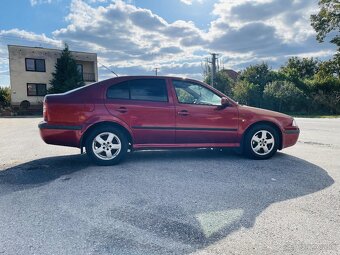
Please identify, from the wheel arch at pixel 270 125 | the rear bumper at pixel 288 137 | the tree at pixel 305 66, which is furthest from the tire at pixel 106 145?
the tree at pixel 305 66

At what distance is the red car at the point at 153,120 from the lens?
17.1 ft

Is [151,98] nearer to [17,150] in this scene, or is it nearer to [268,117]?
[268,117]

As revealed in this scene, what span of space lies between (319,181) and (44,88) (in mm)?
35396

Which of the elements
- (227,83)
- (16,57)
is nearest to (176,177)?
(16,57)

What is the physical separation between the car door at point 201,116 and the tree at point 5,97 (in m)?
34.1

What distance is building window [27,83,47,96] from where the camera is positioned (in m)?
33.3

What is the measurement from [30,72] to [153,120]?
1294 inches

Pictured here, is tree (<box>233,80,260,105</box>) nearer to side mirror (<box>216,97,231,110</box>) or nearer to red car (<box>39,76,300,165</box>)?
red car (<box>39,76,300,165</box>)

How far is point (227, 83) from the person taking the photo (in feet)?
131

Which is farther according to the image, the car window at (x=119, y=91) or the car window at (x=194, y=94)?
the car window at (x=194, y=94)

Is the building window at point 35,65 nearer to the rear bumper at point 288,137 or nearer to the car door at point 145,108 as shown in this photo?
the car door at point 145,108

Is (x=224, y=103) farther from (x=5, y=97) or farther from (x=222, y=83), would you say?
(x=5, y=97)

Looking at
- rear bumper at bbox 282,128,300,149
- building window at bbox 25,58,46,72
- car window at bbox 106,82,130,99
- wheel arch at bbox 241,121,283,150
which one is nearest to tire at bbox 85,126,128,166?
car window at bbox 106,82,130,99

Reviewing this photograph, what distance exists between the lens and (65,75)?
109 feet
